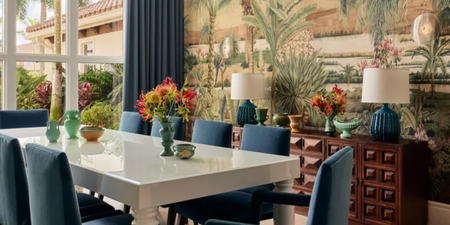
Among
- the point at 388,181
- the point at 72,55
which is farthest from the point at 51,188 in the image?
the point at 72,55

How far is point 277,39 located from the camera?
5.09 meters

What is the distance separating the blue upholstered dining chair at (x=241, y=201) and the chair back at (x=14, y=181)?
86 centimetres

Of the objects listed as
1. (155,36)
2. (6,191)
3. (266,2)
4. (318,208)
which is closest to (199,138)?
(6,191)

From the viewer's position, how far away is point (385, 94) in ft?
12.1

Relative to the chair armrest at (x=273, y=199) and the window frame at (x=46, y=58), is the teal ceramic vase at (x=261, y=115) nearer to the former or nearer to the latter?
the window frame at (x=46, y=58)

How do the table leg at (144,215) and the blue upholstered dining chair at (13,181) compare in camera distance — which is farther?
the blue upholstered dining chair at (13,181)

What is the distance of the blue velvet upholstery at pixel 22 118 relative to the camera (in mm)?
4328

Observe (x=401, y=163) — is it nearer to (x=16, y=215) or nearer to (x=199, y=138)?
(x=199, y=138)

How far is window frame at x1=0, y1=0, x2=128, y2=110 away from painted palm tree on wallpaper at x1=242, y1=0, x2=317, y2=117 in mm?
1772

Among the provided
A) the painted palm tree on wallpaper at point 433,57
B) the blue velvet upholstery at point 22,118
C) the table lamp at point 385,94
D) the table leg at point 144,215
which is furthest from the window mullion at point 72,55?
the table leg at point 144,215

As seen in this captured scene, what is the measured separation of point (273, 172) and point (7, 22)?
3986 mm

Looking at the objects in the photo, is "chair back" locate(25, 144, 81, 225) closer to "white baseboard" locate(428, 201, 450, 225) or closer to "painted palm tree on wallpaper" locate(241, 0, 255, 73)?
"white baseboard" locate(428, 201, 450, 225)

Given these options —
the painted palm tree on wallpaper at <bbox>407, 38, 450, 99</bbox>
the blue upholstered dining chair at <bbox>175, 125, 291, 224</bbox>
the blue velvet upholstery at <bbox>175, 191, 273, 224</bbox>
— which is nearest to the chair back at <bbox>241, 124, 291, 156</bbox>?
the blue upholstered dining chair at <bbox>175, 125, 291, 224</bbox>

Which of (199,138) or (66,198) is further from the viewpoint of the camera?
(199,138)
